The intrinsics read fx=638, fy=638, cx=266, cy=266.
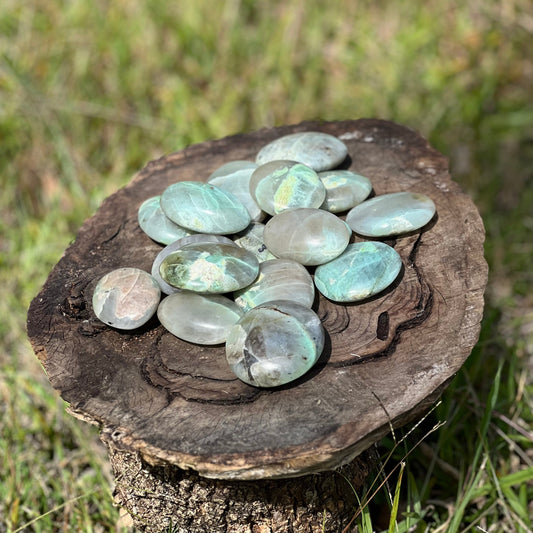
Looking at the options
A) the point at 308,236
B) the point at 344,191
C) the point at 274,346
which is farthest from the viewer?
the point at 344,191

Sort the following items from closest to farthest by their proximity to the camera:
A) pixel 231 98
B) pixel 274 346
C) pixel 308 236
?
pixel 274 346
pixel 308 236
pixel 231 98

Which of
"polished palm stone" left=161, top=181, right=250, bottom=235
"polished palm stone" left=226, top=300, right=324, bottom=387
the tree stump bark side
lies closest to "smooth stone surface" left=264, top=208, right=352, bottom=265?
"polished palm stone" left=161, top=181, right=250, bottom=235

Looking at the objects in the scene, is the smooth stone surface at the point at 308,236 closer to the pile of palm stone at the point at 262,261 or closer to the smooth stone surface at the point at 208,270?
the pile of palm stone at the point at 262,261

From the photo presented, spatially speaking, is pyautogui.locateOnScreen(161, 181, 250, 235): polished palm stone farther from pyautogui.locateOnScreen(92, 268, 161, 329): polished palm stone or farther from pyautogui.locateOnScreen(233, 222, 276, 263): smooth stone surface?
pyautogui.locateOnScreen(92, 268, 161, 329): polished palm stone

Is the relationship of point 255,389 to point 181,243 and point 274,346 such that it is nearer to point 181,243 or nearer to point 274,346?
point 274,346

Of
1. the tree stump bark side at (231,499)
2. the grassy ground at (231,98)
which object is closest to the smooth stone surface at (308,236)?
the tree stump bark side at (231,499)

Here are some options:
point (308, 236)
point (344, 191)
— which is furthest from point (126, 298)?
point (344, 191)
